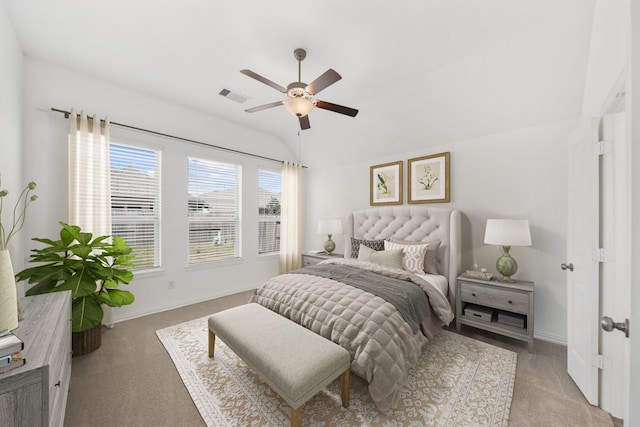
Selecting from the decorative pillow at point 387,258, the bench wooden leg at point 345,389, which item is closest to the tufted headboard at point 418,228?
the decorative pillow at point 387,258

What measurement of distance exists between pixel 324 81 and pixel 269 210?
3170mm

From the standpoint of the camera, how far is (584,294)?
1.78 metres

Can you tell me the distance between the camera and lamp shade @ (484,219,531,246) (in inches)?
A: 95.0

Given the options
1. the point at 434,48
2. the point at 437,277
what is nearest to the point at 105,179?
the point at 434,48

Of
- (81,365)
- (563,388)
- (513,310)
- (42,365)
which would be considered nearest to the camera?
(42,365)

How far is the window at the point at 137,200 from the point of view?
3.12 meters

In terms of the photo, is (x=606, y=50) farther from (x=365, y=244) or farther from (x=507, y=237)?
(x=365, y=244)

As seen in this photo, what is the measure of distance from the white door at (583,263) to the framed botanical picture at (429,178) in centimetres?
135

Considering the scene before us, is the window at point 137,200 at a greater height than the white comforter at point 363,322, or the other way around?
the window at point 137,200

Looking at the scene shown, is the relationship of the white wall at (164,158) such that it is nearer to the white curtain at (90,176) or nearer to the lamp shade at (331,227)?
the white curtain at (90,176)

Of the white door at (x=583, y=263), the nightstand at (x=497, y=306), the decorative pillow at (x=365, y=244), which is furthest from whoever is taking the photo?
the decorative pillow at (x=365, y=244)

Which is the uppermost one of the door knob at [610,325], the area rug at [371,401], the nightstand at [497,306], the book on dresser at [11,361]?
the door knob at [610,325]

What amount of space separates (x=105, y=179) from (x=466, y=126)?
4.39 metres

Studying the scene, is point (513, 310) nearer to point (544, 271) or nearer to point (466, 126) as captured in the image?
point (544, 271)
